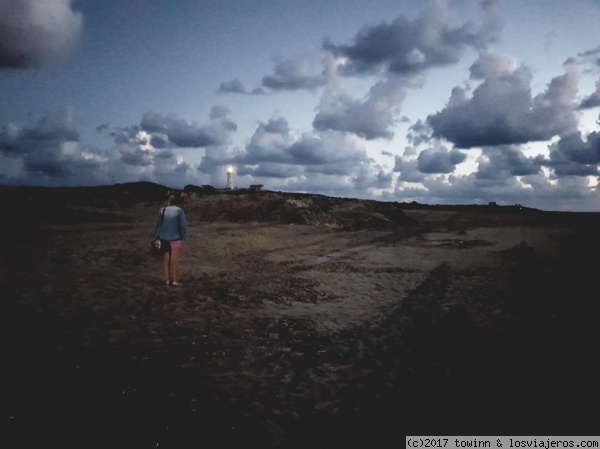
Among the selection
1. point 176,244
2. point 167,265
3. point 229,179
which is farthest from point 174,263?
point 229,179

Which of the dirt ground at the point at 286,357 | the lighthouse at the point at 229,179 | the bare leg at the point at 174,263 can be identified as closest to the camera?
the dirt ground at the point at 286,357

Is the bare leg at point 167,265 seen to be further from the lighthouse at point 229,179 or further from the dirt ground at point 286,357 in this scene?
the lighthouse at point 229,179

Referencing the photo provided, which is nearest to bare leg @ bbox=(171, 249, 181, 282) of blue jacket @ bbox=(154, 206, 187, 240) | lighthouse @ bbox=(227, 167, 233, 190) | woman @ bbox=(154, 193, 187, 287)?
woman @ bbox=(154, 193, 187, 287)

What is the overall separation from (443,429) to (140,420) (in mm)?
2821

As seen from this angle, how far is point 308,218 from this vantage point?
30578mm

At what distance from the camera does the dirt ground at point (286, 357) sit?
343 centimetres

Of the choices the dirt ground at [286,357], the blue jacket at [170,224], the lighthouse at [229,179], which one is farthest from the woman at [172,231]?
the lighthouse at [229,179]

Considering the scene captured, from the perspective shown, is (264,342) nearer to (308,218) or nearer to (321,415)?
(321,415)

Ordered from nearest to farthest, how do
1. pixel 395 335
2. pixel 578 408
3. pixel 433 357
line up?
pixel 578 408, pixel 433 357, pixel 395 335

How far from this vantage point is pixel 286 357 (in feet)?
16.4

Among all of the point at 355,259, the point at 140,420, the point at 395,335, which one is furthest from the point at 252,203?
the point at 140,420

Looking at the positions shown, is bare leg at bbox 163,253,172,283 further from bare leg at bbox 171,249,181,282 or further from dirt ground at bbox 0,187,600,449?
dirt ground at bbox 0,187,600,449

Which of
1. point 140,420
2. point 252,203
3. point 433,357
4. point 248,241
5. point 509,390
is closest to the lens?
point 140,420

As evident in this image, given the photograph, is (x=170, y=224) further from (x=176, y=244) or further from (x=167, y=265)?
(x=167, y=265)
